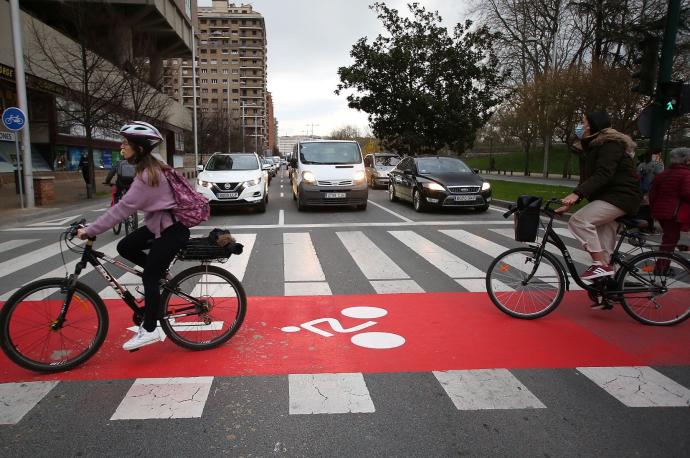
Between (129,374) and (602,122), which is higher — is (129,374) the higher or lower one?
the lower one

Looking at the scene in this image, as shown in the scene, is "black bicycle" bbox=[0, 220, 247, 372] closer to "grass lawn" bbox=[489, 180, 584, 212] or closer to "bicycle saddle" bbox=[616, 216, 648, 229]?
"bicycle saddle" bbox=[616, 216, 648, 229]

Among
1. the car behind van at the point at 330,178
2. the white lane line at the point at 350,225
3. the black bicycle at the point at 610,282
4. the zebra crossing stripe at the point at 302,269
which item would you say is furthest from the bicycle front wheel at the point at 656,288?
the car behind van at the point at 330,178

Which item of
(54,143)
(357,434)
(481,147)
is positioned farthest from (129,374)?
(481,147)

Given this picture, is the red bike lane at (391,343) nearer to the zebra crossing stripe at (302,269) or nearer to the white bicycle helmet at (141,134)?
the zebra crossing stripe at (302,269)

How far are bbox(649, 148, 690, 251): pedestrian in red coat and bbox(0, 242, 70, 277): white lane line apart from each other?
27.7 ft

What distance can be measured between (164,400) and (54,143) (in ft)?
87.4

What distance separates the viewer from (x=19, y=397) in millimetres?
3336

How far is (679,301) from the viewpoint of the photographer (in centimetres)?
466


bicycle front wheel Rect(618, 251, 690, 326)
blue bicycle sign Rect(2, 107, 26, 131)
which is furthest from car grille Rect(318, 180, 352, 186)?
bicycle front wheel Rect(618, 251, 690, 326)

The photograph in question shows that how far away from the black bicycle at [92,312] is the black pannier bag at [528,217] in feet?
8.70

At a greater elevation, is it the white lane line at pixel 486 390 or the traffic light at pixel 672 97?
the traffic light at pixel 672 97

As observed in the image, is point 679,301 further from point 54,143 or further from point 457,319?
point 54,143

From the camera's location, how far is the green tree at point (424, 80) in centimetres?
3145

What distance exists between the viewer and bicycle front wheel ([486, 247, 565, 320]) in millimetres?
4961
